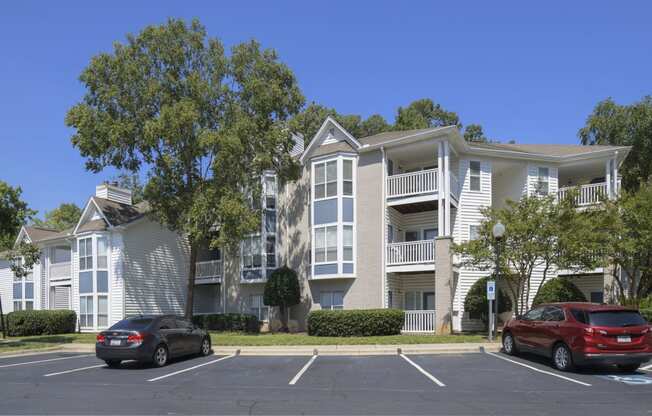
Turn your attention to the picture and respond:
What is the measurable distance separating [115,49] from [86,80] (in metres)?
1.97

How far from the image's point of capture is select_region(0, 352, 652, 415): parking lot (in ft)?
35.6

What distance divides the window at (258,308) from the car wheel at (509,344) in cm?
1656

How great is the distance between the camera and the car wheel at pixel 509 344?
17.9 meters

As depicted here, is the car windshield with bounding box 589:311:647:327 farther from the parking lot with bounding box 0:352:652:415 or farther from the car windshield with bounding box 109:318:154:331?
the car windshield with bounding box 109:318:154:331

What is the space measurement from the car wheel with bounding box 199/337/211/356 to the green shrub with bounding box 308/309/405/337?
20.9 ft

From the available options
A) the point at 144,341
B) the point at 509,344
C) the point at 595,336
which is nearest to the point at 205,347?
the point at 144,341

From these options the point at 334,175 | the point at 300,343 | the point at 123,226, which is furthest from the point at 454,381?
the point at 123,226

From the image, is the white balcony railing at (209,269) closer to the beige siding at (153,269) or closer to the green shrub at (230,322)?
the beige siding at (153,269)

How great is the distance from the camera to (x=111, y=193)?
37.3 meters

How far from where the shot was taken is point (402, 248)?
28078 mm

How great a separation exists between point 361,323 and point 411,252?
468 centimetres

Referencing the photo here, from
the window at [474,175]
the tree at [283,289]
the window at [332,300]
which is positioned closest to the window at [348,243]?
the window at [332,300]

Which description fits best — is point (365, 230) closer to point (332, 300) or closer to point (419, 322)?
point (332, 300)

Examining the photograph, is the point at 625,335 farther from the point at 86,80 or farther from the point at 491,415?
the point at 86,80
